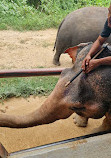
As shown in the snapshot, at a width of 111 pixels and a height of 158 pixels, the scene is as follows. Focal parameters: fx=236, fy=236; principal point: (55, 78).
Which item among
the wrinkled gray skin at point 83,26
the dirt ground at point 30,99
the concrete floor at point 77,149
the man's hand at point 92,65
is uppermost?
the man's hand at point 92,65

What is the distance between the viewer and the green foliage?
125 inches

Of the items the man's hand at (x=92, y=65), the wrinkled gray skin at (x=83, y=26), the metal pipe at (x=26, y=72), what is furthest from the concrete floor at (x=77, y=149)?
the wrinkled gray skin at (x=83, y=26)

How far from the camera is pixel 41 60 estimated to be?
475 centimetres

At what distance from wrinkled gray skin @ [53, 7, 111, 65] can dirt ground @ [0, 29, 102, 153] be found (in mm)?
722

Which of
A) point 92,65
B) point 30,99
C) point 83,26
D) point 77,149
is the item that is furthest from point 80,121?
point 83,26

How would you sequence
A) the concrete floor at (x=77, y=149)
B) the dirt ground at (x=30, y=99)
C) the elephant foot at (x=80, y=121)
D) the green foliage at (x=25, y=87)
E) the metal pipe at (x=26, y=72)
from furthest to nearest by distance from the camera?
the green foliage at (x=25, y=87) → the elephant foot at (x=80, y=121) → the dirt ground at (x=30, y=99) → the metal pipe at (x=26, y=72) → the concrete floor at (x=77, y=149)

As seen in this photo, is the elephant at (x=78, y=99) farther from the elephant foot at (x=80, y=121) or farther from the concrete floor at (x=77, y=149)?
the elephant foot at (x=80, y=121)

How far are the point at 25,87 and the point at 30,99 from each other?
24 centimetres

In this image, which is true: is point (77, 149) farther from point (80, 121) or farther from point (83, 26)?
point (83, 26)

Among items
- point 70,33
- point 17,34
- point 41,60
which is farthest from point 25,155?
point 17,34

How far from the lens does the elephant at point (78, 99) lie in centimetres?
163

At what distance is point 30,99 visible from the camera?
316cm

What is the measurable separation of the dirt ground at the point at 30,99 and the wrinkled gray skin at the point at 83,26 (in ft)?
2.37

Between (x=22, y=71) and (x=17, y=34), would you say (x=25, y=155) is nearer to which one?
(x=22, y=71)
